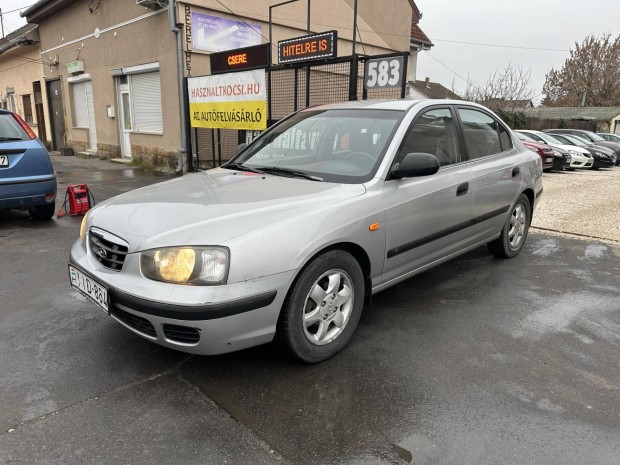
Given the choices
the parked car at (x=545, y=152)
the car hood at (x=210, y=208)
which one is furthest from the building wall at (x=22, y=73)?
the car hood at (x=210, y=208)

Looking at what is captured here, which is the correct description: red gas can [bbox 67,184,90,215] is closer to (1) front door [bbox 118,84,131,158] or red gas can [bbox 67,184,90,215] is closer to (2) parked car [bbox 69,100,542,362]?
(2) parked car [bbox 69,100,542,362]

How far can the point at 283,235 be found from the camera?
98.6 inches

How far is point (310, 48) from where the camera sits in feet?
28.3

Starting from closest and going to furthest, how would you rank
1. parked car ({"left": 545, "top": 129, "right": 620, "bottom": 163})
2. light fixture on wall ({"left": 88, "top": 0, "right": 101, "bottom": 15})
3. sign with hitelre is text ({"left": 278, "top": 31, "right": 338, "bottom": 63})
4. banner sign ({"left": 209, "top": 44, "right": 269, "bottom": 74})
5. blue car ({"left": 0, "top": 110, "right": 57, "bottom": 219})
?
blue car ({"left": 0, "top": 110, "right": 57, "bottom": 219}) < sign with hitelre is text ({"left": 278, "top": 31, "right": 338, "bottom": 63}) < banner sign ({"left": 209, "top": 44, "right": 269, "bottom": 74}) < light fixture on wall ({"left": 88, "top": 0, "right": 101, "bottom": 15}) < parked car ({"left": 545, "top": 129, "right": 620, "bottom": 163})

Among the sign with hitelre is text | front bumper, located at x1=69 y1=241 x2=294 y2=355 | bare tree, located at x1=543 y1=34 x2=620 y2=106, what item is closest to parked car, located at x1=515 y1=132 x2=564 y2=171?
the sign with hitelre is text

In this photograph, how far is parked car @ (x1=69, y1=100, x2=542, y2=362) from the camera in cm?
238

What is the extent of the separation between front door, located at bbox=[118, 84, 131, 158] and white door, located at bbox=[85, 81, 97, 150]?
2.09m

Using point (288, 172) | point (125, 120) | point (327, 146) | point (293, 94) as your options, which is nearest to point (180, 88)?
point (293, 94)

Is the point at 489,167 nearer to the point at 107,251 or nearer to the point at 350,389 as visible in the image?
the point at 350,389

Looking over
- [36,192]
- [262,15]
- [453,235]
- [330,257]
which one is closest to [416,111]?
[453,235]

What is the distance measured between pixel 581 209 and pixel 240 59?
7.29 m

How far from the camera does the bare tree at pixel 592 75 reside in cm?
4319

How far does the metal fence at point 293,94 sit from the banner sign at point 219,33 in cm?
208

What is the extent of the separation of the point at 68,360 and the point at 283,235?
1.63m
